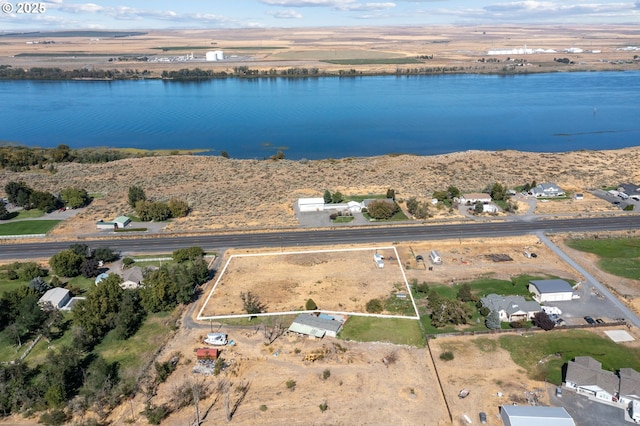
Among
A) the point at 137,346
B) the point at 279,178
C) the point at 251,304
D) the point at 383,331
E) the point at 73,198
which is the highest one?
the point at 279,178

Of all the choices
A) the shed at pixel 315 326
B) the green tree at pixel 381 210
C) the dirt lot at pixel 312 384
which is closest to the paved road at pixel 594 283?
the green tree at pixel 381 210

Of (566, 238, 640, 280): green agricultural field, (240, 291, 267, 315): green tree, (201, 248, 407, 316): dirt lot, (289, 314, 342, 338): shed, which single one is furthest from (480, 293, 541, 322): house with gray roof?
(240, 291, 267, 315): green tree

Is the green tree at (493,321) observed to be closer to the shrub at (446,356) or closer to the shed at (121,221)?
the shrub at (446,356)

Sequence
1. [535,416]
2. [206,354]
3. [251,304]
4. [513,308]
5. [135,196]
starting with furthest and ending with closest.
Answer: [135,196] < [251,304] < [513,308] < [206,354] < [535,416]

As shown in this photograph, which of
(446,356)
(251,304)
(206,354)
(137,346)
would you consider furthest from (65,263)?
(446,356)

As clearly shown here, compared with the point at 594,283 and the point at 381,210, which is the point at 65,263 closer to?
the point at 381,210

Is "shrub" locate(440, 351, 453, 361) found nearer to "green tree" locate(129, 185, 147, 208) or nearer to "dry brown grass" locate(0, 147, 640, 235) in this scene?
"dry brown grass" locate(0, 147, 640, 235)
